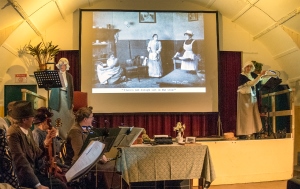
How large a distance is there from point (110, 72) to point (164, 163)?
11.9 feet

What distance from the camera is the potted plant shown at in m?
→ 7.29

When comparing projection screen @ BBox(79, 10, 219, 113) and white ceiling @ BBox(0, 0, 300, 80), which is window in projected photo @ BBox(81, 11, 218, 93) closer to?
projection screen @ BBox(79, 10, 219, 113)

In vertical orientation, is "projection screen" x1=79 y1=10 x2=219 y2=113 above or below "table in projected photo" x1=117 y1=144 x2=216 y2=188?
above

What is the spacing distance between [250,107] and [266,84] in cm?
54

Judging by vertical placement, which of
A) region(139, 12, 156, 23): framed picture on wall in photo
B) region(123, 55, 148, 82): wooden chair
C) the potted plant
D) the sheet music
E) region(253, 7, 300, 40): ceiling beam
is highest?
region(139, 12, 156, 23): framed picture on wall in photo

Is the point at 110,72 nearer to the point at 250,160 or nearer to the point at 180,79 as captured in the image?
the point at 180,79

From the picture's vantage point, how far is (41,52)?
24.2ft

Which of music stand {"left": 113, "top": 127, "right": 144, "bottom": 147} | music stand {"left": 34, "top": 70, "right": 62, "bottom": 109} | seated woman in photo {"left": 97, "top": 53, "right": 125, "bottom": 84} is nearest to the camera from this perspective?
music stand {"left": 113, "top": 127, "right": 144, "bottom": 147}

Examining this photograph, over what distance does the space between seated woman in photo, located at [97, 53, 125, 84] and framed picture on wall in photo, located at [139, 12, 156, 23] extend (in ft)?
3.24

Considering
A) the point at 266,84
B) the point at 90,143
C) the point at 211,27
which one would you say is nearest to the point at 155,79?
the point at 211,27

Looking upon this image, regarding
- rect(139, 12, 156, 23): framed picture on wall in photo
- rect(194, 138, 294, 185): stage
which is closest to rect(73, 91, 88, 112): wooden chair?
rect(139, 12, 156, 23): framed picture on wall in photo

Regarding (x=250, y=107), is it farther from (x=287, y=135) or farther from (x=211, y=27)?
(x=211, y=27)

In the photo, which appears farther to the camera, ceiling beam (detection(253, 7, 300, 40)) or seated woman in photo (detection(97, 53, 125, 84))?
seated woman in photo (detection(97, 53, 125, 84))

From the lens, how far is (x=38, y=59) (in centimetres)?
729
